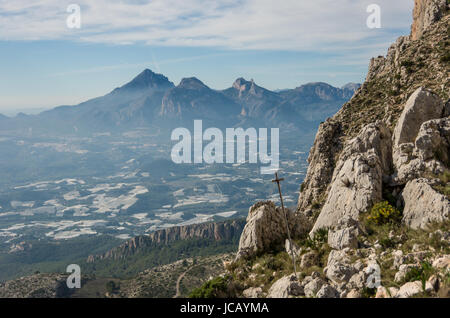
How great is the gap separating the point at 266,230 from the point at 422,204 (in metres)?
10.4

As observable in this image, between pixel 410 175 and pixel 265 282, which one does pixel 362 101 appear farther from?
pixel 265 282

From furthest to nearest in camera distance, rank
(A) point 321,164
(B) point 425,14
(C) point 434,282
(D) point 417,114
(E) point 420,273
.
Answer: (B) point 425,14
(A) point 321,164
(D) point 417,114
(E) point 420,273
(C) point 434,282

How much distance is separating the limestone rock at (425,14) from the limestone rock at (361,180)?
3858 centimetres

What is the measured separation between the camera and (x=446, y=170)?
20547 mm

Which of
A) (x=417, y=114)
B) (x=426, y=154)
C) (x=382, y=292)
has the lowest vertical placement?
(x=382, y=292)

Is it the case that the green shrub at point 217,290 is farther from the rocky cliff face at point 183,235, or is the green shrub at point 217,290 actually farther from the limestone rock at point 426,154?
the rocky cliff face at point 183,235

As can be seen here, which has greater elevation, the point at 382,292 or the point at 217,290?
the point at 382,292

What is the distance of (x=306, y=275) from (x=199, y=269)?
67504 millimetres

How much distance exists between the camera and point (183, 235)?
182 meters

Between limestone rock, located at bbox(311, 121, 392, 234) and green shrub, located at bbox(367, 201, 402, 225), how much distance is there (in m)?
1.07

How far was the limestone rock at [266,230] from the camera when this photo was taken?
80.3 feet

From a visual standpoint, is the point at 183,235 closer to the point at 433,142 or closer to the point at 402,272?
the point at 433,142

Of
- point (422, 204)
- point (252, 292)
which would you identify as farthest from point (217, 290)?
point (422, 204)
